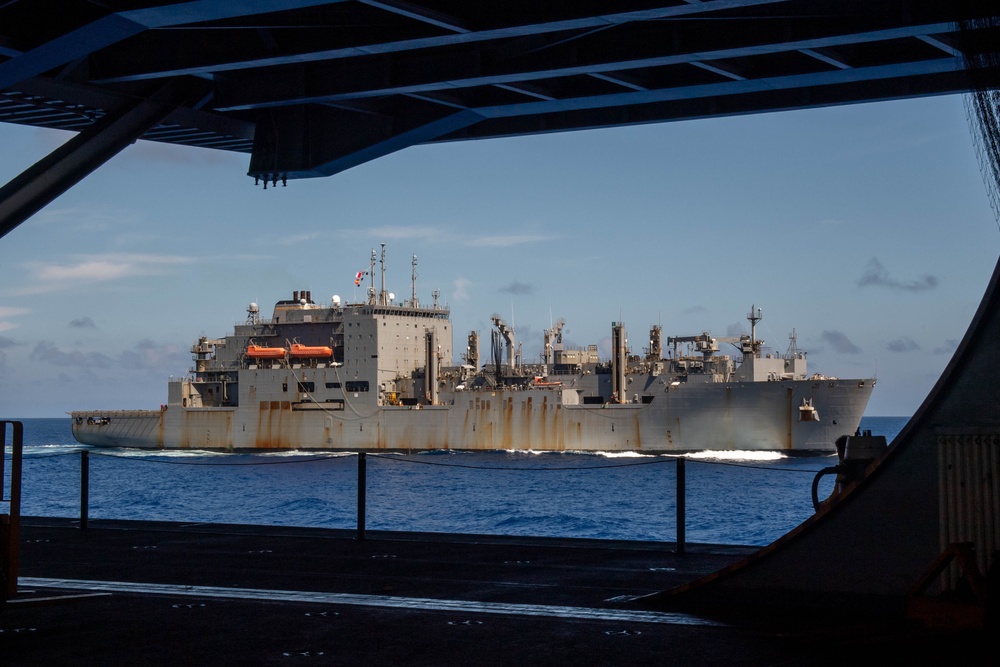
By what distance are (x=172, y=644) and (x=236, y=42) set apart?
5.06m

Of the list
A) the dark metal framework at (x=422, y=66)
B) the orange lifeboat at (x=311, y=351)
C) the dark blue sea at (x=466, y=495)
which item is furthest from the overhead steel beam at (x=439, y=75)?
the orange lifeboat at (x=311, y=351)

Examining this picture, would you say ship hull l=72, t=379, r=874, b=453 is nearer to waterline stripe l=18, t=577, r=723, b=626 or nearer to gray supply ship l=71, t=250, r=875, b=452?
gray supply ship l=71, t=250, r=875, b=452

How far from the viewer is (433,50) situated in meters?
8.73

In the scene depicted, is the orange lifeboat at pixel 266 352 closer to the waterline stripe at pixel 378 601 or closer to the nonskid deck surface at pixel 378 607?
the nonskid deck surface at pixel 378 607

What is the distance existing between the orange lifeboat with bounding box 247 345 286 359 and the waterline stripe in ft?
161

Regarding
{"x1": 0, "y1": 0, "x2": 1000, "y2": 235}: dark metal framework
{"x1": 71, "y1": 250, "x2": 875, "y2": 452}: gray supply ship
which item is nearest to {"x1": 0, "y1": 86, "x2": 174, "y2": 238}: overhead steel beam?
{"x1": 0, "y1": 0, "x2": 1000, "y2": 235}: dark metal framework

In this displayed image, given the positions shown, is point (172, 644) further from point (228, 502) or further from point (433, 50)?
point (228, 502)

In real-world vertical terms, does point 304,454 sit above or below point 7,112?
below

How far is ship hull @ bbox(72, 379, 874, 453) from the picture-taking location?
156 feet

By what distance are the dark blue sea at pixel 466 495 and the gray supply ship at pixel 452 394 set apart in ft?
4.52

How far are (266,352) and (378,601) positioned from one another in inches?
1998

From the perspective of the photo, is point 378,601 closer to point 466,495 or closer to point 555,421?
point 466,495

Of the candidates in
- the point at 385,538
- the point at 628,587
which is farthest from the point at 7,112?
the point at 628,587

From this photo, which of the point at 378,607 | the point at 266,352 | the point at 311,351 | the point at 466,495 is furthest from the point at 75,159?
the point at 266,352
